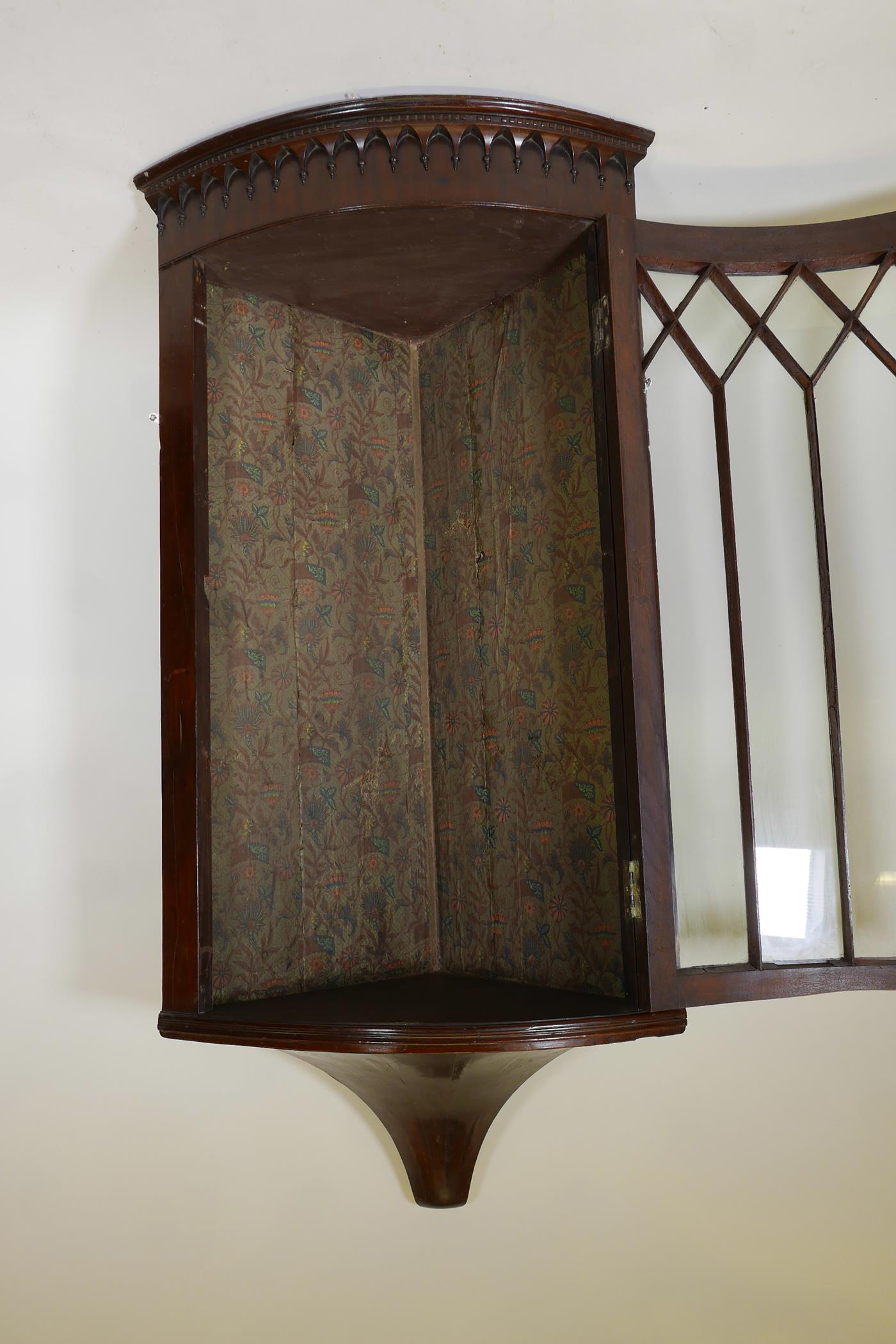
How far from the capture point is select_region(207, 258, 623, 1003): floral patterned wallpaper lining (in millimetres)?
1675

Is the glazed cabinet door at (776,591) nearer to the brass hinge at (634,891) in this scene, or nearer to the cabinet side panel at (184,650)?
the brass hinge at (634,891)

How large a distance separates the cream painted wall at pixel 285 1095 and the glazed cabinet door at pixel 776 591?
0.23 m

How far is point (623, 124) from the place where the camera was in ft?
5.41

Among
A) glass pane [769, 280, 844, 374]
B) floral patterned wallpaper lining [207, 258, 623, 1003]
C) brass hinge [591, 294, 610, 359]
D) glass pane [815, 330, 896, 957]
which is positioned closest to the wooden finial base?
floral patterned wallpaper lining [207, 258, 623, 1003]

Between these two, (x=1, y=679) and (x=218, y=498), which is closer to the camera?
(x=218, y=498)

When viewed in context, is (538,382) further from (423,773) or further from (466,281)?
(423,773)

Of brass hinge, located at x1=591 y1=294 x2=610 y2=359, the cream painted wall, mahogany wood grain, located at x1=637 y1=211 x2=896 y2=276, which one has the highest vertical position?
mahogany wood grain, located at x1=637 y1=211 x2=896 y2=276

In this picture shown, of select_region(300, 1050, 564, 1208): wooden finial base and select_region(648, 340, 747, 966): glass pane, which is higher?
select_region(648, 340, 747, 966): glass pane

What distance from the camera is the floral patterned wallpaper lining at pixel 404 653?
1675mm

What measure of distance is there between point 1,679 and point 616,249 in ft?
3.93

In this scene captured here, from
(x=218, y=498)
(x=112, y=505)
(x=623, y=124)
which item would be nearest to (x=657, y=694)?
(x=218, y=498)

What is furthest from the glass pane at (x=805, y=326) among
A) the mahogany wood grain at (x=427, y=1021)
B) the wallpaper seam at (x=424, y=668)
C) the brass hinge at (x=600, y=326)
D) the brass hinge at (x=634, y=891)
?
the mahogany wood grain at (x=427, y=1021)

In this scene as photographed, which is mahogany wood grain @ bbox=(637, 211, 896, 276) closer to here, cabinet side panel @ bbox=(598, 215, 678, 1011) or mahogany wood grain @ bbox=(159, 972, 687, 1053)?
cabinet side panel @ bbox=(598, 215, 678, 1011)

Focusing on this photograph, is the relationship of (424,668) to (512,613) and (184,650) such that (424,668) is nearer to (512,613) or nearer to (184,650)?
(512,613)
